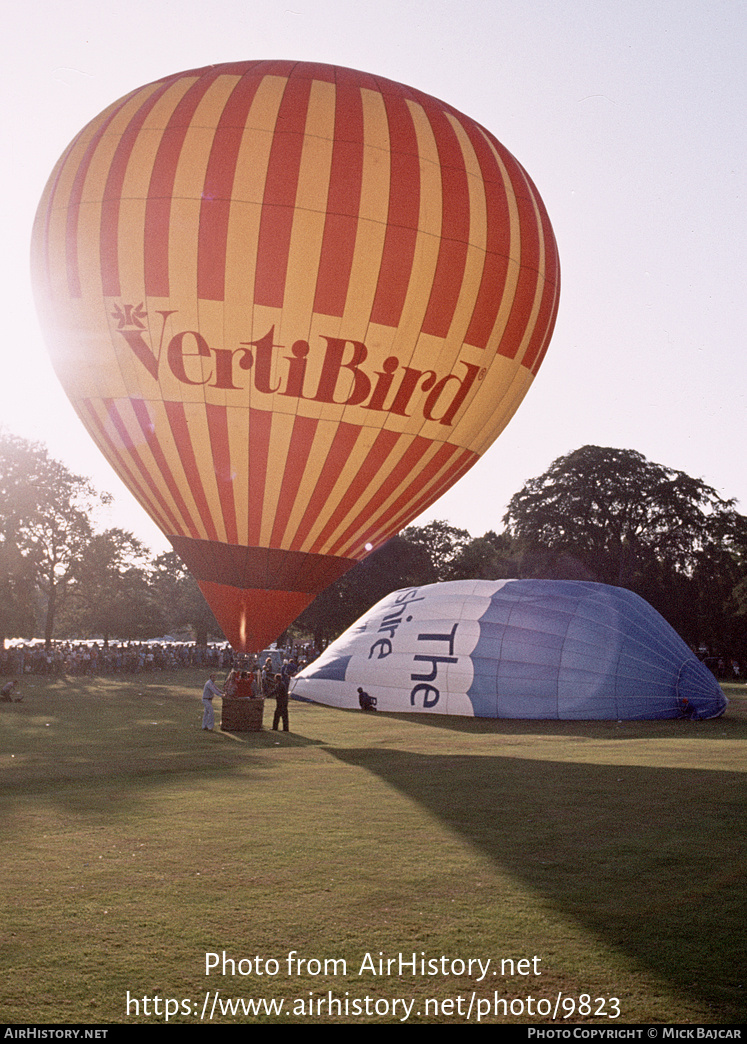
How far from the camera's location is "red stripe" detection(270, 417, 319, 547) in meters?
17.6

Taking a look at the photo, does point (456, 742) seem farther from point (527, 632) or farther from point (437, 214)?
point (437, 214)

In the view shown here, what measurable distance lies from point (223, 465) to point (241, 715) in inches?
302

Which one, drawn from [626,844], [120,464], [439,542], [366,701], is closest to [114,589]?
[439,542]

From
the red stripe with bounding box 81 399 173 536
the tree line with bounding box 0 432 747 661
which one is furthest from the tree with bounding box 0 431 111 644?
the red stripe with bounding box 81 399 173 536

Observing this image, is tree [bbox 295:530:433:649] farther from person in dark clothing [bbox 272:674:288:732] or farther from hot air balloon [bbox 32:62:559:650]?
hot air balloon [bbox 32:62:559:650]

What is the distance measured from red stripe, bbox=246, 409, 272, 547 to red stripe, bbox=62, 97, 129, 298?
164 inches

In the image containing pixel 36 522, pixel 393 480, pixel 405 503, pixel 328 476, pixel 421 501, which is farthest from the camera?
pixel 36 522

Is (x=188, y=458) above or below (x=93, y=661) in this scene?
above

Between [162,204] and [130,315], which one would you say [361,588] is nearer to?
[130,315]

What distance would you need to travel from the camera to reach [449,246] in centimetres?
1755

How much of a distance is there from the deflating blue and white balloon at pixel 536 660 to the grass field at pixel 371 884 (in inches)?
409

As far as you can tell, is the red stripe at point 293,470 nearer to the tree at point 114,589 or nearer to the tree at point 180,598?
the tree at point 114,589

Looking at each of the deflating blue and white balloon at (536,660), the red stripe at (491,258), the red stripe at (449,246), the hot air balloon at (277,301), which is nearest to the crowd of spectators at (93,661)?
the deflating blue and white balloon at (536,660)

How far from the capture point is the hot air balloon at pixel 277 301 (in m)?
17.0
